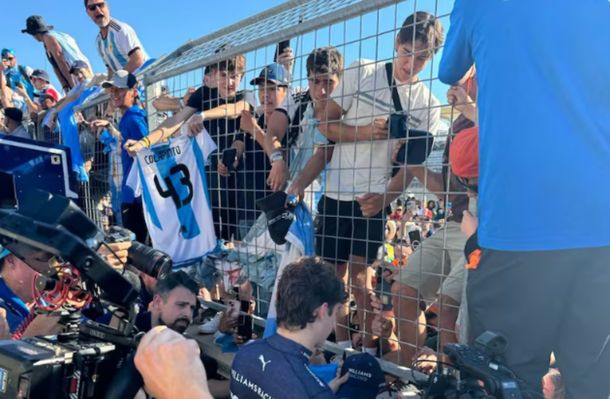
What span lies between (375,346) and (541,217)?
59.4 inches

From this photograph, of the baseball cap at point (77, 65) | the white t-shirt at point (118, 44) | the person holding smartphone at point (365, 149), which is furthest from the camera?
the baseball cap at point (77, 65)

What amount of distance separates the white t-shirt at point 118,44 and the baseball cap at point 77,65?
2.99 feet

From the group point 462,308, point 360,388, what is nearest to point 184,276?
point 360,388

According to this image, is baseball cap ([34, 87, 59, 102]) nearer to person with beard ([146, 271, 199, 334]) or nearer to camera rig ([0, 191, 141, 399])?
person with beard ([146, 271, 199, 334])

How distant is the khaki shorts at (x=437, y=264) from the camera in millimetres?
2406

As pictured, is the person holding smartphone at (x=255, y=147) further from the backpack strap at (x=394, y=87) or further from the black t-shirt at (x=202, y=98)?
the backpack strap at (x=394, y=87)

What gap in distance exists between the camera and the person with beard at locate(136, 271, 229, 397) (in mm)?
3127

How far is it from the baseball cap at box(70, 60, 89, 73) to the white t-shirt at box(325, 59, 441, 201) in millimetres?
4390

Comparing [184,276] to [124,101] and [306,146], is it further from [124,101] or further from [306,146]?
[124,101]

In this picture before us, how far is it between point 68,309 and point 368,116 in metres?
1.64

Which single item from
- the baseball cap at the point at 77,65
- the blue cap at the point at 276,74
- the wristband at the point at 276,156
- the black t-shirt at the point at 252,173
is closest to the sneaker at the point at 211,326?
the black t-shirt at the point at 252,173

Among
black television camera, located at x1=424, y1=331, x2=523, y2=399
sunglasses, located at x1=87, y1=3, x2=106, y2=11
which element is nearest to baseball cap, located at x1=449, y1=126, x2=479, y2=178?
black television camera, located at x1=424, y1=331, x2=523, y2=399

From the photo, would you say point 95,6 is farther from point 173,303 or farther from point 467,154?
point 467,154

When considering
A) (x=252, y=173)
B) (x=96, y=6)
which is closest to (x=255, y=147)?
(x=252, y=173)
